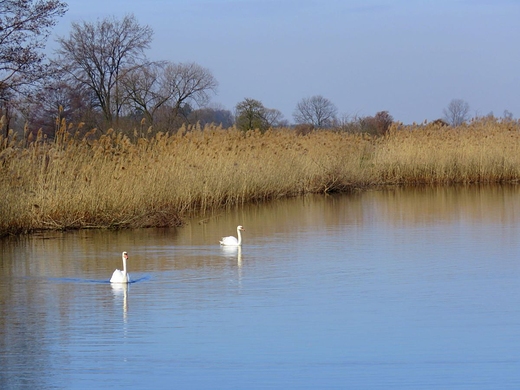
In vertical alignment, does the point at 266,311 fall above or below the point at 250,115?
below

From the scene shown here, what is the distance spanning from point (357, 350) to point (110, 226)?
28.8 feet

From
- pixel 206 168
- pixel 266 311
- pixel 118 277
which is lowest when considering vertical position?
pixel 266 311

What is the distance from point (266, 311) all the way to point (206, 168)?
11.1 metres

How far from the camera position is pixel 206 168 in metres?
18.5

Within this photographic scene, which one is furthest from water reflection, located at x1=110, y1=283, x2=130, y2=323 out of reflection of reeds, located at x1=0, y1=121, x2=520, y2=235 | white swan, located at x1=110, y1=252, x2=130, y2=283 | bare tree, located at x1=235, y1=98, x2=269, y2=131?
bare tree, located at x1=235, y1=98, x2=269, y2=131

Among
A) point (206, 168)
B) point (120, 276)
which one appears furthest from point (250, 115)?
point (120, 276)

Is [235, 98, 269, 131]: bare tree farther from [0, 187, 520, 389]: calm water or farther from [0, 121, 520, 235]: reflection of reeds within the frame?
[0, 187, 520, 389]: calm water

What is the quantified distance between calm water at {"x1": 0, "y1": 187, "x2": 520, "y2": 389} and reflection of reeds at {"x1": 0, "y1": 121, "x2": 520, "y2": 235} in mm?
716

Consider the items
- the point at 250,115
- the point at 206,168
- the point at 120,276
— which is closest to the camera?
the point at 120,276

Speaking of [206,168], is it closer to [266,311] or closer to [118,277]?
[118,277]

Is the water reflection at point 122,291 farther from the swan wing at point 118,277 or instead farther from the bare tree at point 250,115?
the bare tree at point 250,115

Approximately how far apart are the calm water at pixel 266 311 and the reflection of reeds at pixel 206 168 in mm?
716

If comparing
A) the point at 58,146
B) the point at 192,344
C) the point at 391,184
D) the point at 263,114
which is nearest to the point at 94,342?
the point at 192,344

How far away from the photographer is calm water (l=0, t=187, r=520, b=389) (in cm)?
576
